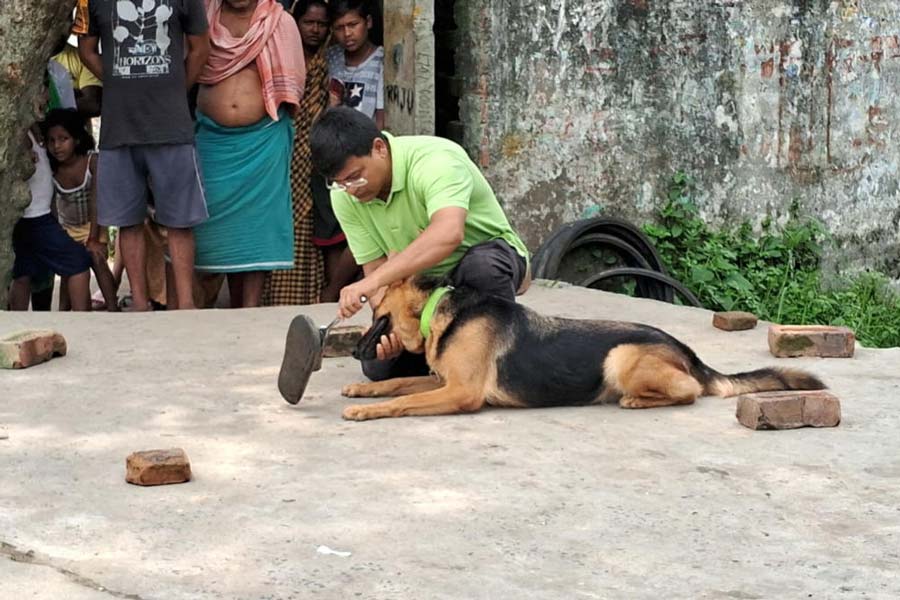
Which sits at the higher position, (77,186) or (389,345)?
(77,186)

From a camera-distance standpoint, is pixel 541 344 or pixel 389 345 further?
pixel 389 345

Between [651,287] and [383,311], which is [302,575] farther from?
[651,287]

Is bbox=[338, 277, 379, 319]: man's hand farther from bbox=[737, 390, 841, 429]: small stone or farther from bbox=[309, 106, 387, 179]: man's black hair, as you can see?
bbox=[737, 390, 841, 429]: small stone

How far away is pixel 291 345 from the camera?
532cm

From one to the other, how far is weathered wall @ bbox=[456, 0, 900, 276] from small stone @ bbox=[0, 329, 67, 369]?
3213 millimetres

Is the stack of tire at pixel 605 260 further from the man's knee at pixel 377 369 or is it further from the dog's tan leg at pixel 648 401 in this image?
the dog's tan leg at pixel 648 401

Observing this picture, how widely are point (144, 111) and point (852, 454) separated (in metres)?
4.31

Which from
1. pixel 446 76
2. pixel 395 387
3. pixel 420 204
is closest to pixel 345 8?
pixel 446 76

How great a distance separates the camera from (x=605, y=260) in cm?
901

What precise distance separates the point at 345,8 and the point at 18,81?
6.12ft

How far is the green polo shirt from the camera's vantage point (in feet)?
18.2

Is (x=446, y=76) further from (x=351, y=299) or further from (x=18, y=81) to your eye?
(x=351, y=299)

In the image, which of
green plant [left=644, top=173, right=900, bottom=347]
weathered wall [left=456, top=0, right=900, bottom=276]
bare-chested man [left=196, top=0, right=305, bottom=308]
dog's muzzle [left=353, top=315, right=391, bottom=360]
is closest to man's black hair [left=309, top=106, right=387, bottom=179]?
dog's muzzle [left=353, top=315, right=391, bottom=360]

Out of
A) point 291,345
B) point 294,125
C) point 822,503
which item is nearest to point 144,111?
point 294,125
